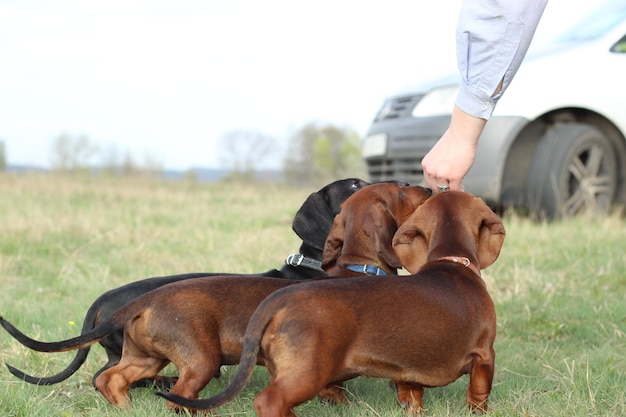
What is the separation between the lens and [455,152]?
13.5 feet

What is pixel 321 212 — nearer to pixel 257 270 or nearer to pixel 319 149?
pixel 257 270

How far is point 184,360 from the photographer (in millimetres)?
3889

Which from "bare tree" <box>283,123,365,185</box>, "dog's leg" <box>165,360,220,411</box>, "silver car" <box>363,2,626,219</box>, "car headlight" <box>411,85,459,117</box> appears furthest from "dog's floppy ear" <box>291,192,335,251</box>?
"bare tree" <box>283,123,365,185</box>

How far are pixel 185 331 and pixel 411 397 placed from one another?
1.09 meters

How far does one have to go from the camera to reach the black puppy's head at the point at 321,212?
5074mm

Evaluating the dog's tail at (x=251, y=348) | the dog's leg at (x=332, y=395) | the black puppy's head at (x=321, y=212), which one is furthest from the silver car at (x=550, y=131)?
the dog's tail at (x=251, y=348)

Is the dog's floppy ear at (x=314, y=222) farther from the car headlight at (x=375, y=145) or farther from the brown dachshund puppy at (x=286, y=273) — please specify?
the car headlight at (x=375, y=145)

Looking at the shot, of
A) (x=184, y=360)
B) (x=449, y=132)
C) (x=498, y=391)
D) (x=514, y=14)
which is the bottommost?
(x=498, y=391)

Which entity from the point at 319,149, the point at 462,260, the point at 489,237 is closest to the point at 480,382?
the point at 462,260

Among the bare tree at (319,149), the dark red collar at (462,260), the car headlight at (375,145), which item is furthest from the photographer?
the bare tree at (319,149)

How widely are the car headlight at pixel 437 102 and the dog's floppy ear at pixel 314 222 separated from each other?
4.62 metres

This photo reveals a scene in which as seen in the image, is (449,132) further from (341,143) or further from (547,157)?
(341,143)

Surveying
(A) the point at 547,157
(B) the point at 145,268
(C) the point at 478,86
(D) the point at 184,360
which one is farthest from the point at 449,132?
(A) the point at 547,157

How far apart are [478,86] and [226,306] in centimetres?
155
